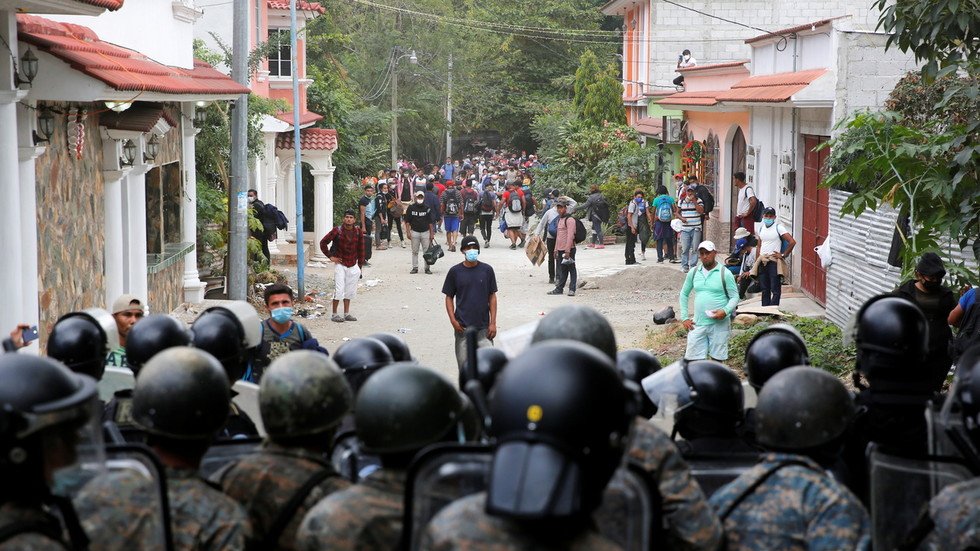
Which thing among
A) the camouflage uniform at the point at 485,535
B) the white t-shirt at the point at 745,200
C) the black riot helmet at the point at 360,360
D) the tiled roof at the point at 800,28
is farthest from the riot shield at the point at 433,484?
the white t-shirt at the point at 745,200

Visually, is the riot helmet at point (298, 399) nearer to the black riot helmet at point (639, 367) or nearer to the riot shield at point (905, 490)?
the black riot helmet at point (639, 367)

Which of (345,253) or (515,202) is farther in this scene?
(515,202)

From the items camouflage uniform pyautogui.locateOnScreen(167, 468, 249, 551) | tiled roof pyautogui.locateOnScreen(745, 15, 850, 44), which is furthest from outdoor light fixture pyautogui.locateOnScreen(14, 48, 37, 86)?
tiled roof pyautogui.locateOnScreen(745, 15, 850, 44)

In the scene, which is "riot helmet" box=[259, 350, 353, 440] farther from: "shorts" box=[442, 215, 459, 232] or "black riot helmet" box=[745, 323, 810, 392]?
"shorts" box=[442, 215, 459, 232]

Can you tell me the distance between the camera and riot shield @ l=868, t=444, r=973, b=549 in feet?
12.4

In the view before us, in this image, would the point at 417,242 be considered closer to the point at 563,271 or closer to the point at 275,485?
the point at 563,271

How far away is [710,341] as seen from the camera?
1171cm

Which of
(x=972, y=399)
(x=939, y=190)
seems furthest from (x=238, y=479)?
(x=939, y=190)

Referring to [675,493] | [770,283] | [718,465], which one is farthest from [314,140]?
[675,493]

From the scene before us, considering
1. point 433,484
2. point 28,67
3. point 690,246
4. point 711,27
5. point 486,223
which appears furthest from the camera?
point 711,27

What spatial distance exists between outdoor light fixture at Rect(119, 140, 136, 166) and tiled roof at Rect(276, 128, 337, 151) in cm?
1350

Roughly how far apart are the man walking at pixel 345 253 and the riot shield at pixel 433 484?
14.3 meters

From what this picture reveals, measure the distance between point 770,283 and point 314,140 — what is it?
13550mm

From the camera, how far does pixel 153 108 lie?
43.0 feet
